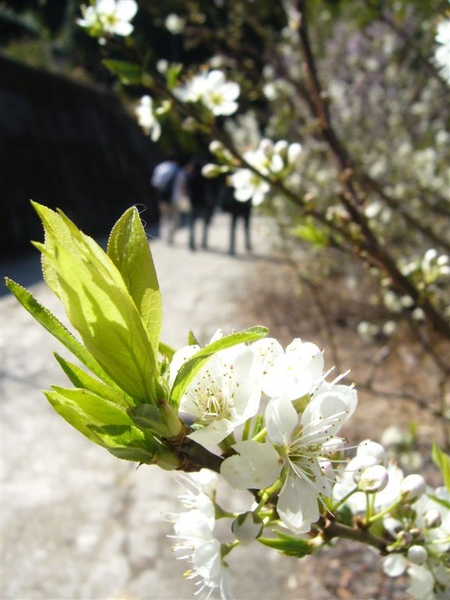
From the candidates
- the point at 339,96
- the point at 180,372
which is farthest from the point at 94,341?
the point at 339,96

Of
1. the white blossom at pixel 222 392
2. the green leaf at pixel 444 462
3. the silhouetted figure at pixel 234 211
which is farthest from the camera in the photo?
the silhouetted figure at pixel 234 211

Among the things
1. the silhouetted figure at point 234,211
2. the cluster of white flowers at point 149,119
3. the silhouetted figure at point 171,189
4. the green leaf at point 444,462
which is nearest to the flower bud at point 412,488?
the green leaf at point 444,462

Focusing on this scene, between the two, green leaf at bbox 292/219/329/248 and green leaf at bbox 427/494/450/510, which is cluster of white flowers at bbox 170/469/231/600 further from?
green leaf at bbox 292/219/329/248

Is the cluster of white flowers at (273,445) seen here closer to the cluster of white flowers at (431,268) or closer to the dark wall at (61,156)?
the cluster of white flowers at (431,268)

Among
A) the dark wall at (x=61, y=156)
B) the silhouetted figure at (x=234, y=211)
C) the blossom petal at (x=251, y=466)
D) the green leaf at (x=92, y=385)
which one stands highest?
the dark wall at (x=61, y=156)

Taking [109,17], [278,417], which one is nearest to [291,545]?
[278,417]
